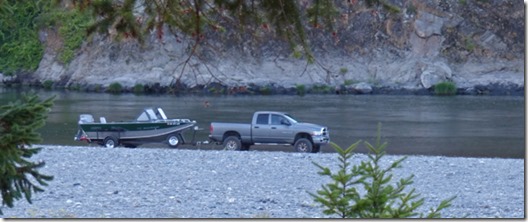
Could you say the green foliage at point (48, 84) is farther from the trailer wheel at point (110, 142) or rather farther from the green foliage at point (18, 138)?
the green foliage at point (18, 138)

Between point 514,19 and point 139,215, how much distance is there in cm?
2286

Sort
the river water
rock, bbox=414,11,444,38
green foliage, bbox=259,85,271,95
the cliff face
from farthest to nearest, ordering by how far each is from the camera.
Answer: rock, bbox=414,11,444,38
the cliff face
green foliage, bbox=259,85,271,95
the river water

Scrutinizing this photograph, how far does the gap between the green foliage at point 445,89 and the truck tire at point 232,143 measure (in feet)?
48.9

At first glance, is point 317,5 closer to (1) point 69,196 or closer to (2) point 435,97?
(1) point 69,196

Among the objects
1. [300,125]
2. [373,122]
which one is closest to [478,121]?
[373,122]

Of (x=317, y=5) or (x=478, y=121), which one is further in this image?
(x=478, y=121)

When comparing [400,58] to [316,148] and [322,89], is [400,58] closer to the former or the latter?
[322,89]

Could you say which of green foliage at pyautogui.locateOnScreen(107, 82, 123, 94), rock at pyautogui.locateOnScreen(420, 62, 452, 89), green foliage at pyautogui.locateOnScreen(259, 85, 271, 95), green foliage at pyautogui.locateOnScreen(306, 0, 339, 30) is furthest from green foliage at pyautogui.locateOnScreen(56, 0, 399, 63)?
green foliage at pyautogui.locateOnScreen(107, 82, 123, 94)

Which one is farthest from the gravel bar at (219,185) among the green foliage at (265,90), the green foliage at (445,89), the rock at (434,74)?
the rock at (434,74)

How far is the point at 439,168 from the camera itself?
14352 mm

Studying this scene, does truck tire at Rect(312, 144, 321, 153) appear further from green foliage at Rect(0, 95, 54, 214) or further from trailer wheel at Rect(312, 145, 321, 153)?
green foliage at Rect(0, 95, 54, 214)

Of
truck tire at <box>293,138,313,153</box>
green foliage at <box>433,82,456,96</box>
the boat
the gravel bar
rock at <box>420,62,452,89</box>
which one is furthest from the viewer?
rock at <box>420,62,452,89</box>

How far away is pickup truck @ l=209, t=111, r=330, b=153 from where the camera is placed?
1795 centimetres

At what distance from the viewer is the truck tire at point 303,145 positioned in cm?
1794
